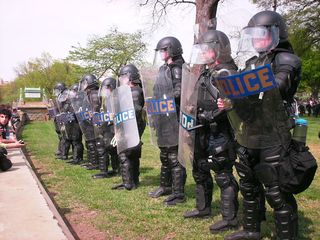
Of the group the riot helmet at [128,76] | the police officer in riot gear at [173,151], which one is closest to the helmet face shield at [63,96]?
the riot helmet at [128,76]

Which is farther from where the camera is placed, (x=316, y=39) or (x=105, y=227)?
(x=316, y=39)

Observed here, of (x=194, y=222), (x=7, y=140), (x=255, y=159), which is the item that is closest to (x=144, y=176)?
(x=7, y=140)

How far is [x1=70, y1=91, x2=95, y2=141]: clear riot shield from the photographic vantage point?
816 centimetres

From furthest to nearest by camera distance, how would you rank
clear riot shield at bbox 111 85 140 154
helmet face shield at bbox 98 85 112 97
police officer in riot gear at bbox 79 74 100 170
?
police officer in riot gear at bbox 79 74 100 170 < helmet face shield at bbox 98 85 112 97 < clear riot shield at bbox 111 85 140 154

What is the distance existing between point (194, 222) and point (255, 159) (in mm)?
1366

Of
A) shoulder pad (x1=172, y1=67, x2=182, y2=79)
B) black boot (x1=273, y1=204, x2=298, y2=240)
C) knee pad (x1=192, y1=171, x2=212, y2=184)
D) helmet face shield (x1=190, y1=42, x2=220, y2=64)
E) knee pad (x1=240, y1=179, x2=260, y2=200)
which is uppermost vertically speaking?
helmet face shield (x1=190, y1=42, x2=220, y2=64)

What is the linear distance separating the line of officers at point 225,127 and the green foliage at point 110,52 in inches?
1183

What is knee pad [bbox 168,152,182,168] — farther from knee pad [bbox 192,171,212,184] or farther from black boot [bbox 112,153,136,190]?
black boot [bbox 112,153,136,190]

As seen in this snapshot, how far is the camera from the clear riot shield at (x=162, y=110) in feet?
16.3

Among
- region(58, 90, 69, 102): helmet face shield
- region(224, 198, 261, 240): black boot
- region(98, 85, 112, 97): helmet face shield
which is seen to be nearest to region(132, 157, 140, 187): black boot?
region(98, 85, 112, 97): helmet face shield

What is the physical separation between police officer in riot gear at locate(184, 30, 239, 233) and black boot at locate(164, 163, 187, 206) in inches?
35.5

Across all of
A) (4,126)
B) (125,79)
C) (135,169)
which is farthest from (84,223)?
(4,126)

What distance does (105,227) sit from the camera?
177 inches

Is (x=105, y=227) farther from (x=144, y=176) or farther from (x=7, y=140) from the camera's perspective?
(x=7, y=140)
